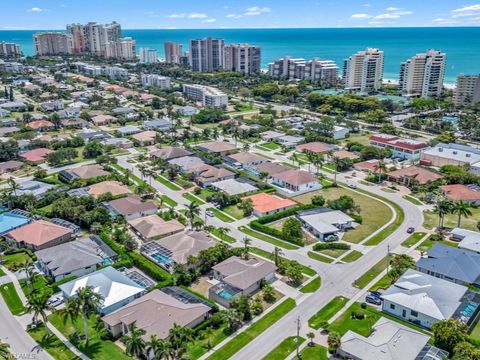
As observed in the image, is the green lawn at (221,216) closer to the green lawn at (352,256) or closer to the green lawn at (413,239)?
the green lawn at (352,256)

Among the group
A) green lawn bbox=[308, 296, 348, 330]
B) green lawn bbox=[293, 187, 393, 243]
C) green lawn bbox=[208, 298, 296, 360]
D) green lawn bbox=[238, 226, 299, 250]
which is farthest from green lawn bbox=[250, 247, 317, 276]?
green lawn bbox=[293, 187, 393, 243]

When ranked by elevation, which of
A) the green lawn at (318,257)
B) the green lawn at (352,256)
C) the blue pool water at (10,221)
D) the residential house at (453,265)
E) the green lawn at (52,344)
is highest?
the residential house at (453,265)

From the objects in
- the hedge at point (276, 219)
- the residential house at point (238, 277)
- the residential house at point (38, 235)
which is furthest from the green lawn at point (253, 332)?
the residential house at point (38, 235)

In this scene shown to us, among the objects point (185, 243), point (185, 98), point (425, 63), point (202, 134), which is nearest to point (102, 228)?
point (185, 243)

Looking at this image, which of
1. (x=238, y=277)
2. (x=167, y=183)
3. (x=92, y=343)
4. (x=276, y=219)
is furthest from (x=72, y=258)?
(x=167, y=183)

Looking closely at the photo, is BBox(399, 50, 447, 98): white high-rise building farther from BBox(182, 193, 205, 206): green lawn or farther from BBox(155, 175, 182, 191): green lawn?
BBox(182, 193, 205, 206): green lawn
